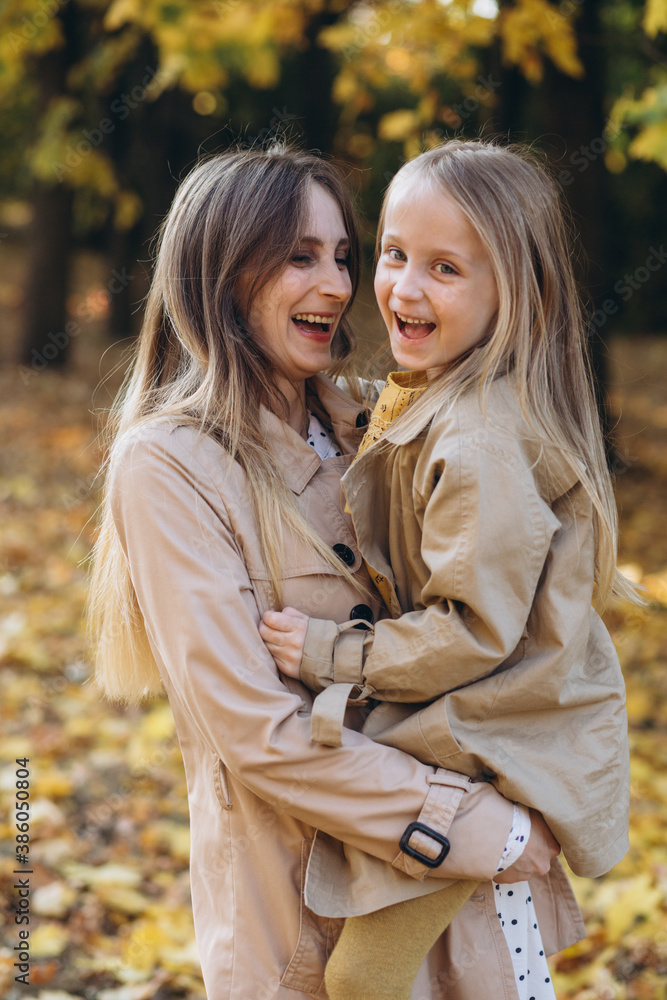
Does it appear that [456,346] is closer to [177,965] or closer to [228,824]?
[228,824]

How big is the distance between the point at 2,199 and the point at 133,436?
17.4m

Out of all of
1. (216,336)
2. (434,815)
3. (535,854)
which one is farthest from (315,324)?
(535,854)

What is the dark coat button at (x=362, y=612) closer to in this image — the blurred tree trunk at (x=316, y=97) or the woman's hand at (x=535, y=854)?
the woman's hand at (x=535, y=854)

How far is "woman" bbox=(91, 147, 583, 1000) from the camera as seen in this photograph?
1.66 metres

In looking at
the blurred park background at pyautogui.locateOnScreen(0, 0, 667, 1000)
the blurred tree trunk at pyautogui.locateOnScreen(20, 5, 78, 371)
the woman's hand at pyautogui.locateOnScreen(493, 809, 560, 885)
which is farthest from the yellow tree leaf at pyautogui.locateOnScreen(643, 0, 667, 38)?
the blurred tree trunk at pyautogui.locateOnScreen(20, 5, 78, 371)

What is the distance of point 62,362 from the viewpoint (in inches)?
435

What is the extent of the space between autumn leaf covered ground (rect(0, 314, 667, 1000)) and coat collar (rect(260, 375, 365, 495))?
0.82 m

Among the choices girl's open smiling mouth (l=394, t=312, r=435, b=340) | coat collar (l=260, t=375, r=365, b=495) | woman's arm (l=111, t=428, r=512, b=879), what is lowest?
woman's arm (l=111, t=428, r=512, b=879)

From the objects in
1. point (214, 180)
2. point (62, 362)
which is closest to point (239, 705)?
point (214, 180)

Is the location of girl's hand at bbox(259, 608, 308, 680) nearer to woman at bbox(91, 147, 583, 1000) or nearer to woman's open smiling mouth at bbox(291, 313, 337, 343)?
woman at bbox(91, 147, 583, 1000)

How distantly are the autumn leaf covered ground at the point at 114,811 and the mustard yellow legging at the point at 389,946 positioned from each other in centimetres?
147

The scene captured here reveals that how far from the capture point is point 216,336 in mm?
1987

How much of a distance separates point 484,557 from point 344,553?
1.30 feet

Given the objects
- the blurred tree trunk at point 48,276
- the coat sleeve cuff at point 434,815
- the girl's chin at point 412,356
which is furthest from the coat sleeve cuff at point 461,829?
the blurred tree trunk at point 48,276
